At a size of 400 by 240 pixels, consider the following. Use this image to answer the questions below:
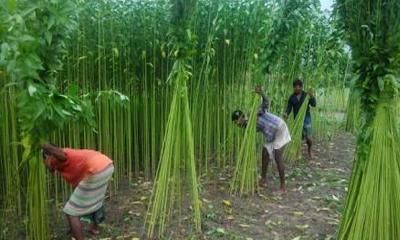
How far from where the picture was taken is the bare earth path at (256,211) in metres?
3.99

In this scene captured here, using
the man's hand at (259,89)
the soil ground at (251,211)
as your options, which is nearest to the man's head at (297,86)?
the soil ground at (251,211)

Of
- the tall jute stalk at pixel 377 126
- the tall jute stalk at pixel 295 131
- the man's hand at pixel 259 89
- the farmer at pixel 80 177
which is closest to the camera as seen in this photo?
the tall jute stalk at pixel 377 126

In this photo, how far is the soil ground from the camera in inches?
157

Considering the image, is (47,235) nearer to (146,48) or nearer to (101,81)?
(101,81)

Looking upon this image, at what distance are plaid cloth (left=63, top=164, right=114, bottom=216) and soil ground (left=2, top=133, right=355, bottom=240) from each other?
0.38 m

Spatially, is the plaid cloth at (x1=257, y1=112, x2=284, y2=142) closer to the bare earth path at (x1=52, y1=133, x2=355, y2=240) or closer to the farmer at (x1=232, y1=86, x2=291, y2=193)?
the farmer at (x1=232, y1=86, x2=291, y2=193)

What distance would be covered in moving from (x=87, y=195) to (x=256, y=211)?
1.74m

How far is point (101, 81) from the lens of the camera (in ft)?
15.7

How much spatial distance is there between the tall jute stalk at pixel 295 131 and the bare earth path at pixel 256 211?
44 cm

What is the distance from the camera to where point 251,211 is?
455cm

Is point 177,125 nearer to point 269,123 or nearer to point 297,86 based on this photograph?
point 269,123

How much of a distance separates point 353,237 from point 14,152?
272 cm

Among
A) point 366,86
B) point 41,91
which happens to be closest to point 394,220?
point 366,86

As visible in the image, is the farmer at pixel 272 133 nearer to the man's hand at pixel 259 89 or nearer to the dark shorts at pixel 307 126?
the man's hand at pixel 259 89
